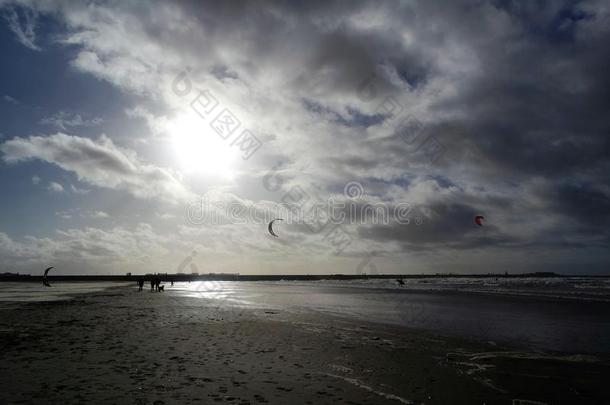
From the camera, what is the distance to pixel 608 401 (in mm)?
9172

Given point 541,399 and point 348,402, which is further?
point 541,399

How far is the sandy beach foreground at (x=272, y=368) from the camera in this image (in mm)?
8852

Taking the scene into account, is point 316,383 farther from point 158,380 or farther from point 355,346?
point 355,346

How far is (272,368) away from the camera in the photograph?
37.7 ft

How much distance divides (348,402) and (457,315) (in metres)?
21.2

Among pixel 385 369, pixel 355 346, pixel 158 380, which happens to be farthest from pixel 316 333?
pixel 158 380

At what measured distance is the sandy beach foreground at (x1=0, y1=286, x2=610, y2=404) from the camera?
8.85m

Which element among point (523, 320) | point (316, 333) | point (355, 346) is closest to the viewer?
point (355, 346)

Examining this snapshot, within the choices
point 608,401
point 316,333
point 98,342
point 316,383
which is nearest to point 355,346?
point 316,333

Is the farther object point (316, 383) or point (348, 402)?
point (316, 383)

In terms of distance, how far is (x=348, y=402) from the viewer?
8.57 meters

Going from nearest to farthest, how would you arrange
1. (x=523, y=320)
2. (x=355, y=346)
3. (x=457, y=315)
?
(x=355, y=346)
(x=523, y=320)
(x=457, y=315)

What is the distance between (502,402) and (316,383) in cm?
446

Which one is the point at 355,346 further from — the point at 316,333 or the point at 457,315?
the point at 457,315
